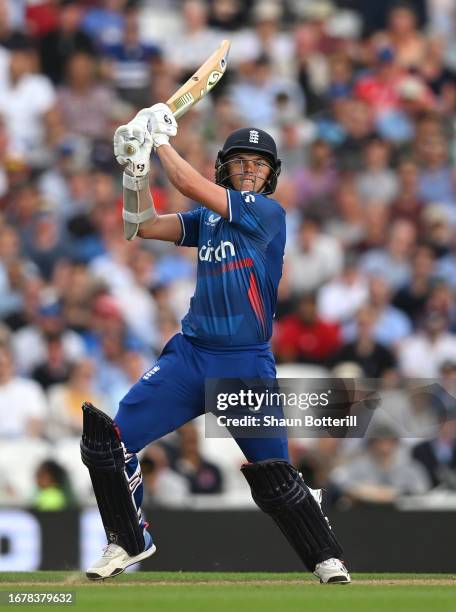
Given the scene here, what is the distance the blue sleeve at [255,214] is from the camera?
6.30 meters

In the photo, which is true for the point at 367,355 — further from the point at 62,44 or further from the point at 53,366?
the point at 62,44

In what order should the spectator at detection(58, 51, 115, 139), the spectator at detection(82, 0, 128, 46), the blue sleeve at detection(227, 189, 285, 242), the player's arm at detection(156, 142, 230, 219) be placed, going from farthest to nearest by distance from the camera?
the spectator at detection(82, 0, 128, 46) < the spectator at detection(58, 51, 115, 139) < the blue sleeve at detection(227, 189, 285, 242) < the player's arm at detection(156, 142, 230, 219)

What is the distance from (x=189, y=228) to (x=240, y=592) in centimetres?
177

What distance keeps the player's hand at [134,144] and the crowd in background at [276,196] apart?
11.2 feet

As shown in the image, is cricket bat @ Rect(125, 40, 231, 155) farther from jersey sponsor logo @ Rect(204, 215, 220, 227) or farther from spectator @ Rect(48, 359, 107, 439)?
spectator @ Rect(48, 359, 107, 439)

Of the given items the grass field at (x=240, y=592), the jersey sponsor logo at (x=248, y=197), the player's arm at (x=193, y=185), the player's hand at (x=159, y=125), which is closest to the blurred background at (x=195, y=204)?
the grass field at (x=240, y=592)

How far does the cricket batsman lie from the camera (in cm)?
633

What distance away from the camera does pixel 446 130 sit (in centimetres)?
1331

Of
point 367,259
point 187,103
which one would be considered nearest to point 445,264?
point 367,259

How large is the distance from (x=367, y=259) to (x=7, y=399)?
11.8ft

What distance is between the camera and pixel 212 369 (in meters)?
6.38

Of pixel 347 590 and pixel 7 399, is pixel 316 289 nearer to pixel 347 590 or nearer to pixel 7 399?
pixel 7 399

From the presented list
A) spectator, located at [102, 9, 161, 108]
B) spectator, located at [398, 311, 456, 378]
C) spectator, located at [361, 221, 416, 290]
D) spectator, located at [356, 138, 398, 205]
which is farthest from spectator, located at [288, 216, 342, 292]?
spectator, located at [102, 9, 161, 108]

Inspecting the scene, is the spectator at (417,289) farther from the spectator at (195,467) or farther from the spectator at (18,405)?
the spectator at (18,405)
